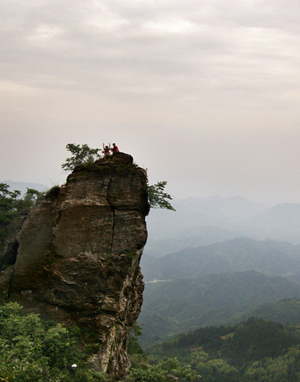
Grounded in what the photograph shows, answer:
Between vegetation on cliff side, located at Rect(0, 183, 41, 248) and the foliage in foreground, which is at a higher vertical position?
vegetation on cliff side, located at Rect(0, 183, 41, 248)

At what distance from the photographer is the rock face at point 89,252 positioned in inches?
951

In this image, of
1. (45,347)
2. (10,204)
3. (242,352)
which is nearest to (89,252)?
(45,347)

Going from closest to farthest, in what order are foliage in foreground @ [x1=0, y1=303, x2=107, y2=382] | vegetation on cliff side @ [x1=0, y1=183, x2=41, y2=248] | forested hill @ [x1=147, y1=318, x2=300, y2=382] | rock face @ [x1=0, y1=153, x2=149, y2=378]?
foliage in foreground @ [x1=0, y1=303, x2=107, y2=382] < rock face @ [x1=0, y1=153, x2=149, y2=378] < vegetation on cliff side @ [x1=0, y1=183, x2=41, y2=248] < forested hill @ [x1=147, y1=318, x2=300, y2=382]

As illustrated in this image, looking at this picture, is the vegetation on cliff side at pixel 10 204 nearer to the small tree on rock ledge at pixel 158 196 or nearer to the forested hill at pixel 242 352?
the small tree on rock ledge at pixel 158 196

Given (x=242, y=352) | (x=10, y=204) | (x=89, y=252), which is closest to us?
(x=89, y=252)

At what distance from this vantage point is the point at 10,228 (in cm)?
2911

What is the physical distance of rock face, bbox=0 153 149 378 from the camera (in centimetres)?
2416

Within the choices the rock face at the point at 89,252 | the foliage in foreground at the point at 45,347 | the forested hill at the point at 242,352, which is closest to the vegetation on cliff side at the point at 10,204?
the rock face at the point at 89,252

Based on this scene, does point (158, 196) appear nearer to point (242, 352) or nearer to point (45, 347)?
point (45, 347)

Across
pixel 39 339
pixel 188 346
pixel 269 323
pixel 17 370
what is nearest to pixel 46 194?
pixel 39 339

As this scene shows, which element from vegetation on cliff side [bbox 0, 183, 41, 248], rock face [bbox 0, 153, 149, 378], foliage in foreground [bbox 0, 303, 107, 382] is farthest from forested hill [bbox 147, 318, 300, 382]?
foliage in foreground [bbox 0, 303, 107, 382]

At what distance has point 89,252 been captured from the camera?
2467cm

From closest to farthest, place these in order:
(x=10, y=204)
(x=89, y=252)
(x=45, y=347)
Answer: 1. (x=45, y=347)
2. (x=89, y=252)
3. (x=10, y=204)

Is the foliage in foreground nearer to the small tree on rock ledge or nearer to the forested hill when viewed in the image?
the small tree on rock ledge
